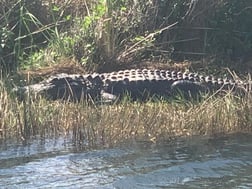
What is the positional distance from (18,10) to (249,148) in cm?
605

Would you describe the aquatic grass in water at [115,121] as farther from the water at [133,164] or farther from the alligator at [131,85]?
the alligator at [131,85]

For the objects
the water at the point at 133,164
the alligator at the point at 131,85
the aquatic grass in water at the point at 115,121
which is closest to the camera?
the water at the point at 133,164

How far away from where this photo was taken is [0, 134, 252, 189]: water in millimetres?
6359

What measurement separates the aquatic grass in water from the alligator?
58.5 inches

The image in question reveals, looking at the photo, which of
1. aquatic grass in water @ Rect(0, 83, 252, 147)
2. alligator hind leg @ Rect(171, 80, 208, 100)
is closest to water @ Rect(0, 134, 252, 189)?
aquatic grass in water @ Rect(0, 83, 252, 147)

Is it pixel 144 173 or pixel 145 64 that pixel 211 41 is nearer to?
pixel 145 64

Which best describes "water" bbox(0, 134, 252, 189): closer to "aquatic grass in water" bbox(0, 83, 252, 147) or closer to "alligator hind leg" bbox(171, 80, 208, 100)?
"aquatic grass in water" bbox(0, 83, 252, 147)

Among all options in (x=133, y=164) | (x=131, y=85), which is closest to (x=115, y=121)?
(x=133, y=164)

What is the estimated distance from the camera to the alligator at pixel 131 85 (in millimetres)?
10102

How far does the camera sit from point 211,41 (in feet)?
40.0

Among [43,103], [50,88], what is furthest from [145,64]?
[43,103]

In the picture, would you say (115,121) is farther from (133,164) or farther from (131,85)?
(131,85)

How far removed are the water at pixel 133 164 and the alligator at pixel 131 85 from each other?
7.29 feet

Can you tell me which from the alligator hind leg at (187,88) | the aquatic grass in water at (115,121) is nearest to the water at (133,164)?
the aquatic grass in water at (115,121)
